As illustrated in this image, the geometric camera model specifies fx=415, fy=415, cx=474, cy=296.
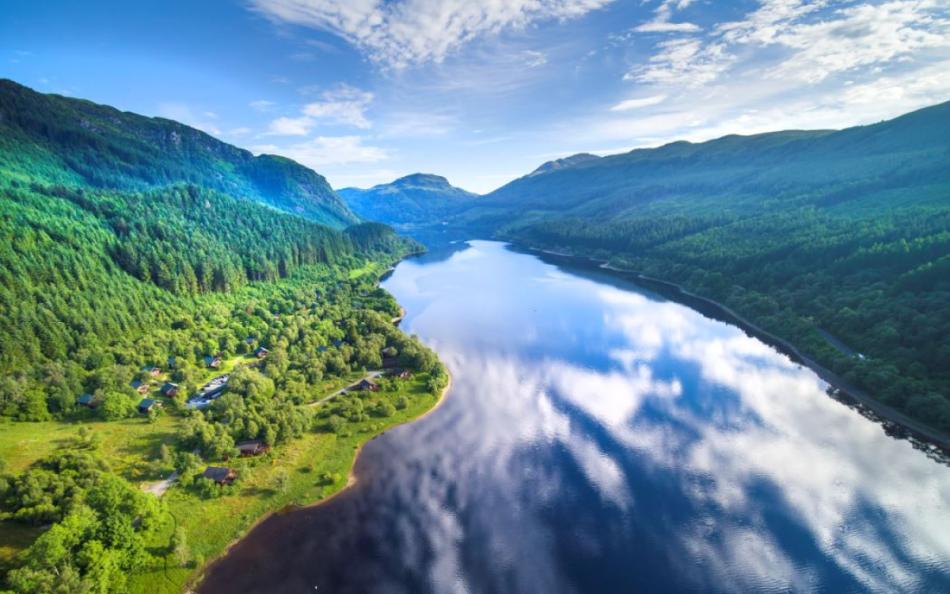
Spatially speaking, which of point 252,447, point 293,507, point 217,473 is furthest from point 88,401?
point 293,507

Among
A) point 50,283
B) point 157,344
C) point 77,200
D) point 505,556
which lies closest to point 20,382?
point 157,344

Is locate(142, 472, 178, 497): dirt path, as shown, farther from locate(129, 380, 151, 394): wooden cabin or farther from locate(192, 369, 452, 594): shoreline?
locate(129, 380, 151, 394): wooden cabin

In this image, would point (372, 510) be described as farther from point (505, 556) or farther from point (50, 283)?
point (50, 283)

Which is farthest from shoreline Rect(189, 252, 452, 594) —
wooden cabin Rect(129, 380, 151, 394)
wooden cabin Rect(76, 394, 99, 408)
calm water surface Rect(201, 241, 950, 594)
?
wooden cabin Rect(129, 380, 151, 394)

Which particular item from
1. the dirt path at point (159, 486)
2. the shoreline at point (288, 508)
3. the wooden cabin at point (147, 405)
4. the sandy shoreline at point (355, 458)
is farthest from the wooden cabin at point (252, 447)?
the wooden cabin at point (147, 405)

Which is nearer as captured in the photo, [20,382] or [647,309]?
[20,382]
